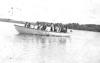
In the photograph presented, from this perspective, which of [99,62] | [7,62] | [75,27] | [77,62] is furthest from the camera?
[75,27]

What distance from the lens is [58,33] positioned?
113ft

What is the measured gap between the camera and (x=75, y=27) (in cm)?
7156

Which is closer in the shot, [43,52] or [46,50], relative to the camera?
[43,52]

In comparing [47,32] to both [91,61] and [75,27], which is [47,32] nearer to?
[91,61]

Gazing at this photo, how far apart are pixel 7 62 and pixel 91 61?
6.70m

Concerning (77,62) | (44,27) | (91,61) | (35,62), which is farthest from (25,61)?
(44,27)

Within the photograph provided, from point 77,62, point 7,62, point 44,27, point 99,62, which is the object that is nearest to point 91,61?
point 99,62

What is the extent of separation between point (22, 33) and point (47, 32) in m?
4.48

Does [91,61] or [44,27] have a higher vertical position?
[44,27]

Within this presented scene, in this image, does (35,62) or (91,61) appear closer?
(35,62)

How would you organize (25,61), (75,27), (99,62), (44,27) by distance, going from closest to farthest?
(25,61)
(99,62)
(44,27)
(75,27)

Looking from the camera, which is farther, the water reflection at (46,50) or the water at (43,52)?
the water reflection at (46,50)

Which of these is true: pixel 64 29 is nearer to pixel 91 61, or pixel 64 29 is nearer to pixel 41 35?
pixel 41 35

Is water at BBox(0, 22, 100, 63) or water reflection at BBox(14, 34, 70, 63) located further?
water reflection at BBox(14, 34, 70, 63)
